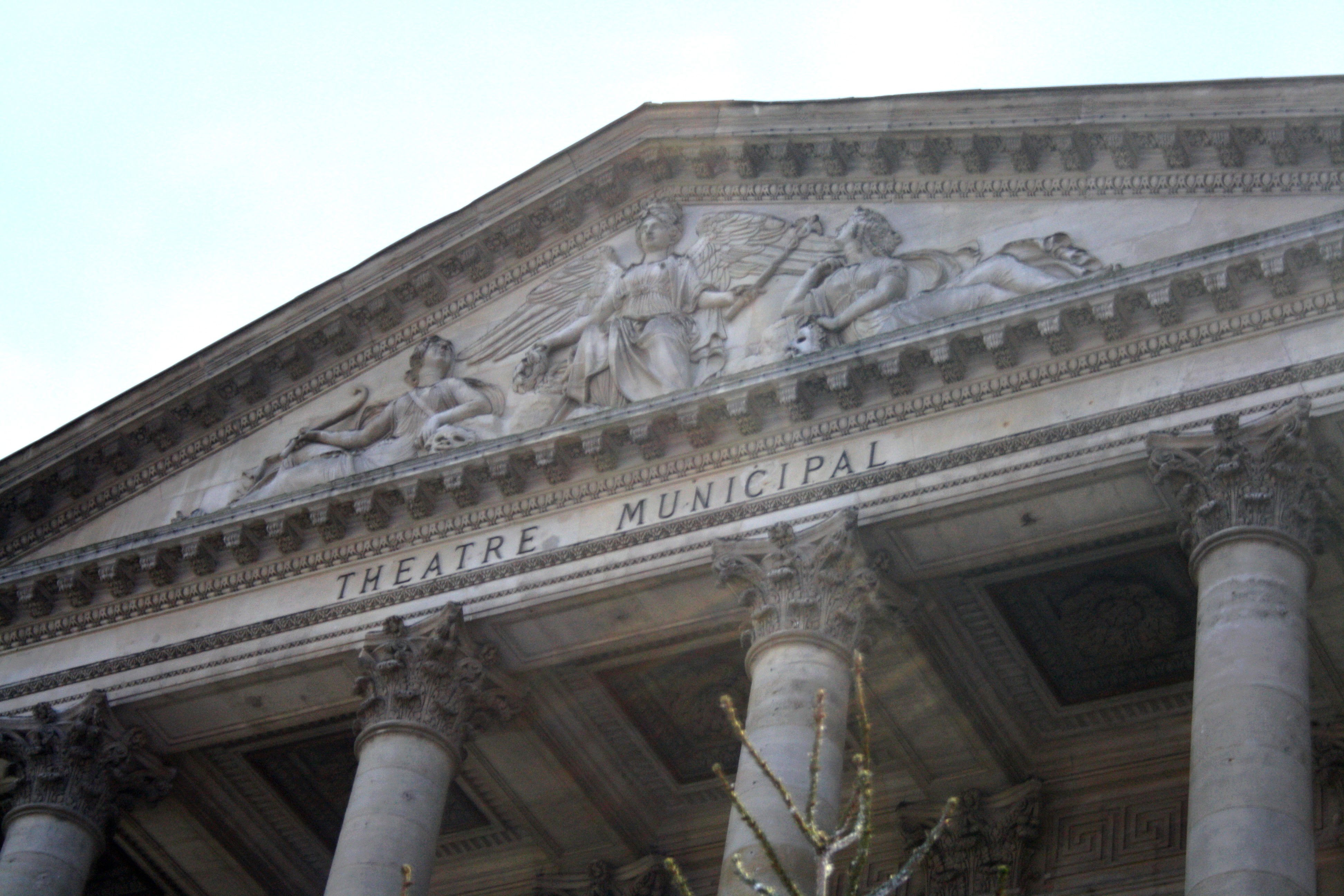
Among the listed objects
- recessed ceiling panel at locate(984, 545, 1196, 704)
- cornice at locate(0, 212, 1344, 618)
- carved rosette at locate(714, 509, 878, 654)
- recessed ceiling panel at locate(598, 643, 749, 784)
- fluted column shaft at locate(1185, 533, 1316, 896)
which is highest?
cornice at locate(0, 212, 1344, 618)

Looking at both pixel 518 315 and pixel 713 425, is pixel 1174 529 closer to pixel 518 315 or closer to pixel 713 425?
pixel 713 425

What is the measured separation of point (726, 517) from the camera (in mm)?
19547

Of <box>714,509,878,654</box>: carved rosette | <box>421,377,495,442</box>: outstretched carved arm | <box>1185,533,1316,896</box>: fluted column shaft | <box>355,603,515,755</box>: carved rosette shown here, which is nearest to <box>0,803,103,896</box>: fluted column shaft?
<box>355,603,515,755</box>: carved rosette

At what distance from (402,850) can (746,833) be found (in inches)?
146

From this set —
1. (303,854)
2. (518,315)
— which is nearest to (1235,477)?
(518,315)

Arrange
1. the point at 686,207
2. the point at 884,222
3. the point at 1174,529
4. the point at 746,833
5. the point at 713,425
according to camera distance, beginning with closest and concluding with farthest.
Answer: the point at 746,833 < the point at 1174,529 < the point at 713,425 < the point at 884,222 < the point at 686,207

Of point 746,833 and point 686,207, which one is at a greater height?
point 686,207

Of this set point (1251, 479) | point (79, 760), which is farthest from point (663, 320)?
point (79, 760)

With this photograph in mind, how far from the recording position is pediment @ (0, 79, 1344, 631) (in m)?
19.4

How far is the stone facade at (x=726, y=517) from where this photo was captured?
18031 mm

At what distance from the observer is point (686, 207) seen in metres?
23.5

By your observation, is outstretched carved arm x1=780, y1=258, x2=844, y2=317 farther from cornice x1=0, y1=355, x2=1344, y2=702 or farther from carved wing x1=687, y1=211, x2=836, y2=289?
cornice x1=0, y1=355, x2=1344, y2=702

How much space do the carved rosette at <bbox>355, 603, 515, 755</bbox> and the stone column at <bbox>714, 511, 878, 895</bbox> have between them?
2900 millimetres

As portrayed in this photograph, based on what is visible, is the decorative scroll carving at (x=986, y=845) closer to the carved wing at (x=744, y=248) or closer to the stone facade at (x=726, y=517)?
the stone facade at (x=726, y=517)
